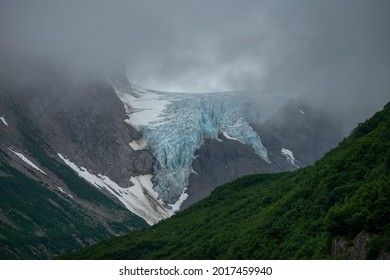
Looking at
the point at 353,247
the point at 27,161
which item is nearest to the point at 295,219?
the point at 353,247

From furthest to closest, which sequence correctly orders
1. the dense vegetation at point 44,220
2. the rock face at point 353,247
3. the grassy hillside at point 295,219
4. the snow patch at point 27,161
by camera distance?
the snow patch at point 27,161
the dense vegetation at point 44,220
the grassy hillside at point 295,219
the rock face at point 353,247

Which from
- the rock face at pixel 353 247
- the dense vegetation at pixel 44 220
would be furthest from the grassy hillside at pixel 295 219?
the dense vegetation at pixel 44 220

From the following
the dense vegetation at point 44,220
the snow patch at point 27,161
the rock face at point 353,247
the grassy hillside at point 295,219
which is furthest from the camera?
the snow patch at point 27,161

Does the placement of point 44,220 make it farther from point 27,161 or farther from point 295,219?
point 295,219

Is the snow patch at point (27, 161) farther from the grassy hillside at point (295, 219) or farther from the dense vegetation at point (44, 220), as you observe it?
the grassy hillside at point (295, 219)

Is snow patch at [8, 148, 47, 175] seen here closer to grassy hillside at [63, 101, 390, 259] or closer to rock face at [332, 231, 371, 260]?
grassy hillside at [63, 101, 390, 259]

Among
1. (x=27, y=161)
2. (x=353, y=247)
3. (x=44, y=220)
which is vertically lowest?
(x=353, y=247)
